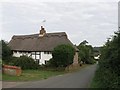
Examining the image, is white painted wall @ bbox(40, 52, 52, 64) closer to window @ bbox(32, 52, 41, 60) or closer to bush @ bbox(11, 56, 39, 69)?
window @ bbox(32, 52, 41, 60)

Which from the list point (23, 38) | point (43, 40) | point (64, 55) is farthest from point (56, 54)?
point (23, 38)

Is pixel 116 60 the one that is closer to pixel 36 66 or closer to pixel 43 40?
pixel 36 66

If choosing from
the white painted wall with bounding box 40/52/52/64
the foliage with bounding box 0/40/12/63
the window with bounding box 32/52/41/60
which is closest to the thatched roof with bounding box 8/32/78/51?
the window with bounding box 32/52/41/60

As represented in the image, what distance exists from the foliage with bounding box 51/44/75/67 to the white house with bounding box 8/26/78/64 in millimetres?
5930

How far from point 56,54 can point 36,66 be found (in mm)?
4837

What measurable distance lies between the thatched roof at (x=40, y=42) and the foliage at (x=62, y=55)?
6.54 metres

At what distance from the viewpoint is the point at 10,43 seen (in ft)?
229

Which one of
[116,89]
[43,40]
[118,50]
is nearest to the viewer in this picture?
[116,89]

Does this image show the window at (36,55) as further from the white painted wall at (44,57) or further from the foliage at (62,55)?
the foliage at (62,55)

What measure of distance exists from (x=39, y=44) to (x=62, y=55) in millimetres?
12489

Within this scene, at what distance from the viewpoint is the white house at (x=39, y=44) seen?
58125mm

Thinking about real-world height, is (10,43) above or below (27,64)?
above

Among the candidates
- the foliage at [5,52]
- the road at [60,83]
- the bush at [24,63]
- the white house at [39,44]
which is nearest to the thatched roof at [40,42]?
the white house at [39,44]

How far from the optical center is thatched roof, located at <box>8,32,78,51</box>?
59.2 meters
